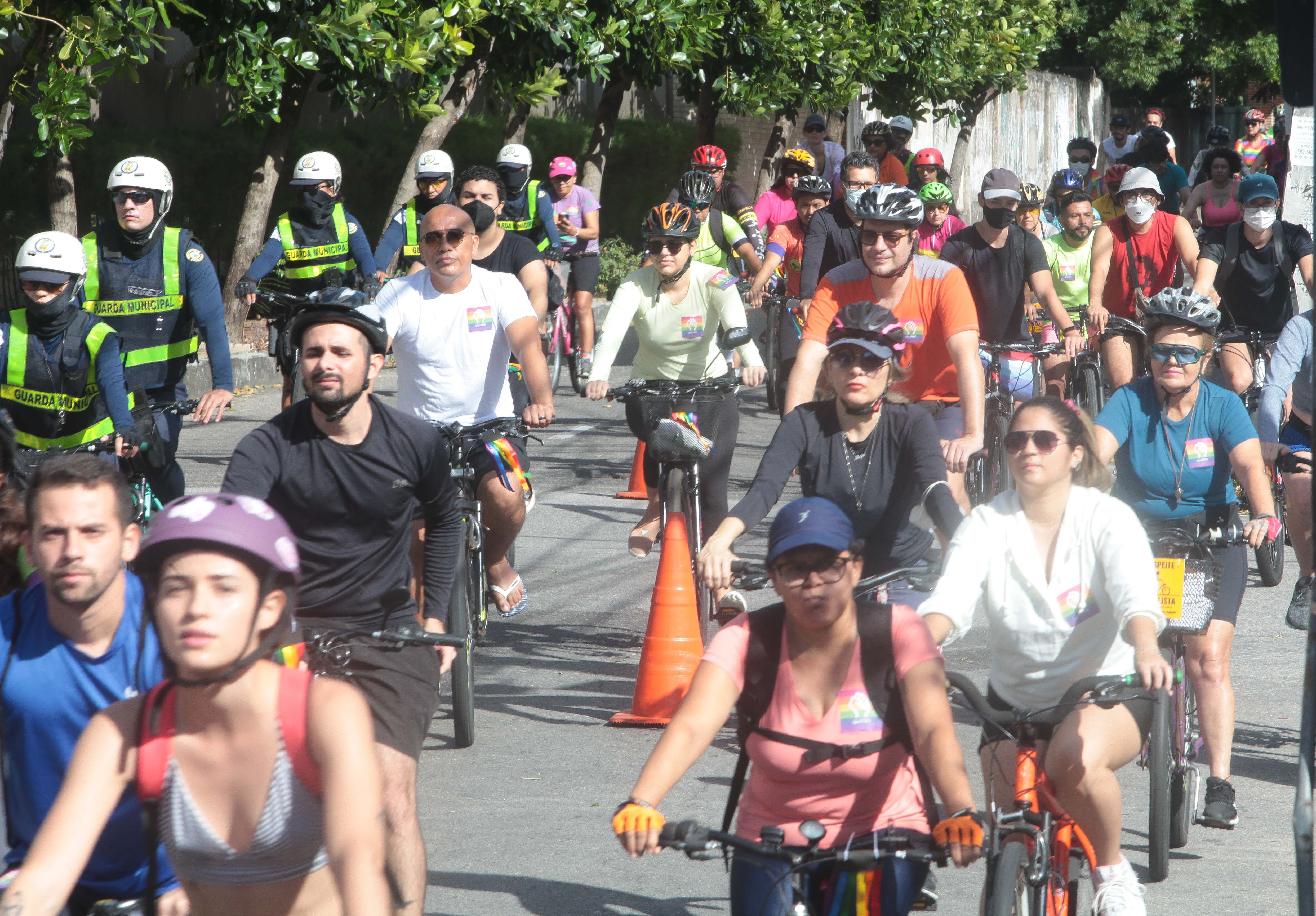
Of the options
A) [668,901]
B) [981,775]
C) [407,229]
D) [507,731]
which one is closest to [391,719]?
[668,901]

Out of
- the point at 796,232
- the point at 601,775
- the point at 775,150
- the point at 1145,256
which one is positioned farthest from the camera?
the point at 775,150

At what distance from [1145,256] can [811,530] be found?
872 cm

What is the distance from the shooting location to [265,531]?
9.84 feet

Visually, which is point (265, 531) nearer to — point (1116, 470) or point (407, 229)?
point (1116, 470)

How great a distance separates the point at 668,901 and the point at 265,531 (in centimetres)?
251

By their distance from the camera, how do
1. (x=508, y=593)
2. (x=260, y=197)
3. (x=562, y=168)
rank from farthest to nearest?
(x=260, y=197)
(x=562, y=168)
(x=508, y=593)

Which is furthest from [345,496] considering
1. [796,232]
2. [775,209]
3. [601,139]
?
[601,139]

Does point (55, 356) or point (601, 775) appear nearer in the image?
Answer: point (601, 775)

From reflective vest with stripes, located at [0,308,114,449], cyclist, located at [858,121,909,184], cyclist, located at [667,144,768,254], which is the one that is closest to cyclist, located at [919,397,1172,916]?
reflective vest with stripes, located at [0,308,114,449]

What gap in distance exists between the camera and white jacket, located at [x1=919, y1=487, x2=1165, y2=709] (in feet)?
15.3

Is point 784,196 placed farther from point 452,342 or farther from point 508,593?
point 452,342

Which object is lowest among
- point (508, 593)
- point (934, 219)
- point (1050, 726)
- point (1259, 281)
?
point (508, 593)

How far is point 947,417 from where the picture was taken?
7211mm

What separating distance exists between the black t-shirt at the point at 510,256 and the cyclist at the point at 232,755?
702 centimetres
